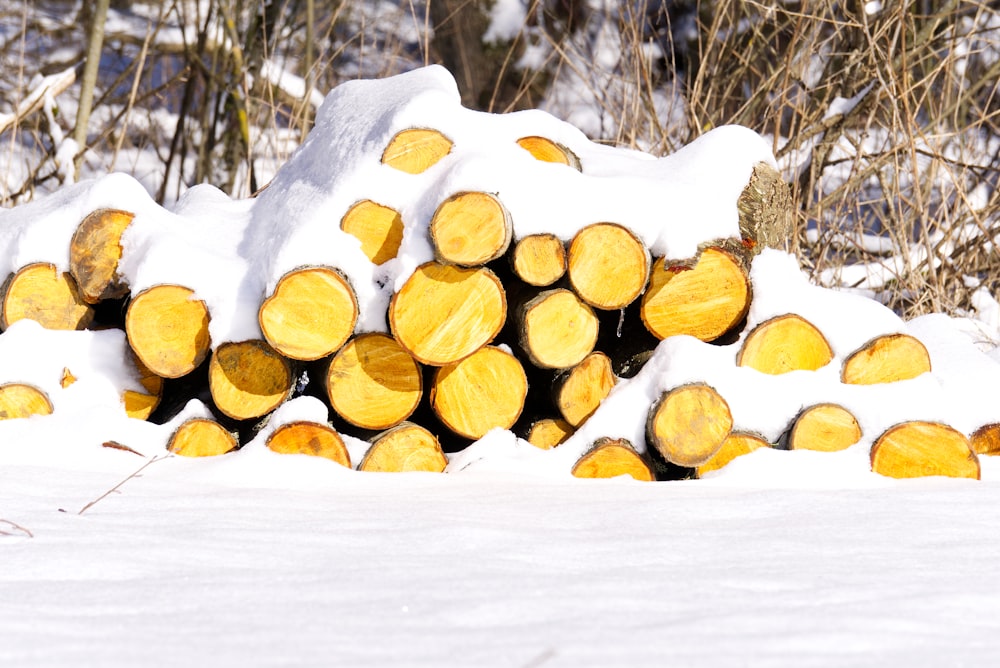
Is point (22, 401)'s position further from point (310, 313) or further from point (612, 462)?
point (612, 462)

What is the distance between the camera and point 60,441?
8.02 ft

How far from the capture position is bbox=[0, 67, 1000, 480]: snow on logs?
2.46m

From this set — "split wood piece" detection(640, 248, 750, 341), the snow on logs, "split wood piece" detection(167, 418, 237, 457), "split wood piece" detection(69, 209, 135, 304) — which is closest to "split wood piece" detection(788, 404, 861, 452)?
the snow on logs

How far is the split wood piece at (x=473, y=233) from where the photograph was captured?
238 centimetres

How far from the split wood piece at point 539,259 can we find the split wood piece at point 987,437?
1.10 metres

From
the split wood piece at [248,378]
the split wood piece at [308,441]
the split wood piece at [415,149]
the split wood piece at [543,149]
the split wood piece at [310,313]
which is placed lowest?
the split wood piece at [308,441]

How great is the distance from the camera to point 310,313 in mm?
2463

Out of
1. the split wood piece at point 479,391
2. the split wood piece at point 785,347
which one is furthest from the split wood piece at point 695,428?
the split wood piece at point 479,391

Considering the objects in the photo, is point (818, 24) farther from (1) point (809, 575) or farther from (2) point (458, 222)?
(1) point (809, 575)

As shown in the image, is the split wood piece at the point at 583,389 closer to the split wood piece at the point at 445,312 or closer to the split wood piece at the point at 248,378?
the split wood piece at the point at 445,312

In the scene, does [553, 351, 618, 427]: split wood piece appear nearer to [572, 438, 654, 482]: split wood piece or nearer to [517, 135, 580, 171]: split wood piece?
[572, 438, 654, 482]: split wood piece

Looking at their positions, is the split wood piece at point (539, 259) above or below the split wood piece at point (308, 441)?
above

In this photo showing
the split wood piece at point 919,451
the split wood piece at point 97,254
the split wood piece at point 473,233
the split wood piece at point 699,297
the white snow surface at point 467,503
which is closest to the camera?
the white snow surface at point 467,503

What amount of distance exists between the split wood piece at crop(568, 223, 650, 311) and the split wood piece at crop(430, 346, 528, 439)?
0.81 ft
